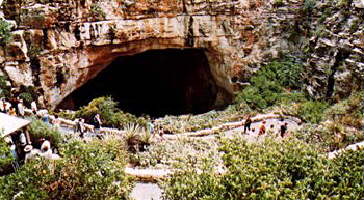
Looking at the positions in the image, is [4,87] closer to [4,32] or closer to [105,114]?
[4,32]

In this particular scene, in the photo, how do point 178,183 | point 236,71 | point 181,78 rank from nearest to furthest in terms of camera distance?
point 178,183
point 236,71
point 181,78

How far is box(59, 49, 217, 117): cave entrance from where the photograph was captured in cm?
2509

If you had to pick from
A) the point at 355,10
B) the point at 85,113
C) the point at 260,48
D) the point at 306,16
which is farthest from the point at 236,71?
the point at 85,113

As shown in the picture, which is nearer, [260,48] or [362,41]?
[362,41]

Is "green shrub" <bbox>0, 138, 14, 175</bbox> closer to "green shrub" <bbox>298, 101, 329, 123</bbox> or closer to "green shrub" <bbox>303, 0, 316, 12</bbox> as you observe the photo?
"green shrub" <bbox>298, 101, 329, 123</bbox>

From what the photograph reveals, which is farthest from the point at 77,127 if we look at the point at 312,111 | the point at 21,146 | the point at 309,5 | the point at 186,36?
the point at 309,5

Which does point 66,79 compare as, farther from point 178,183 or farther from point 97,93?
point 178,183

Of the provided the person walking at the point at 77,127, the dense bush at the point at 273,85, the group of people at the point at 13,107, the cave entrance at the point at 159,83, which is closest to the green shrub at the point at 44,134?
the person walking at the point at 77,127

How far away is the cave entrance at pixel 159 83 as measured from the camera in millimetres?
25094

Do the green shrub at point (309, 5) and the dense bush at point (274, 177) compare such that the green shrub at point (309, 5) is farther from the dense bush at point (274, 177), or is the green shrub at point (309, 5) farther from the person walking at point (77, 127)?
the dense bush at point (274, 177)

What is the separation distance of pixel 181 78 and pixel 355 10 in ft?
42.5

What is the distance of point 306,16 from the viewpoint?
2009 centimetres

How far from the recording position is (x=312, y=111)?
17234 millimetres

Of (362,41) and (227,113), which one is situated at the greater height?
(362,41)
